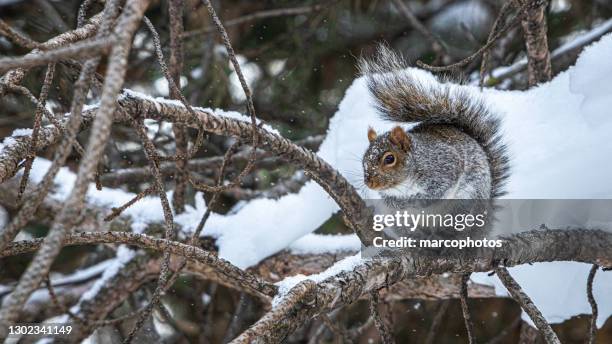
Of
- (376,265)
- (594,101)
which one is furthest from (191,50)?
(376,265)

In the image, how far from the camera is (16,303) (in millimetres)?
427

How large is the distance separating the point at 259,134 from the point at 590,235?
2.34 ft

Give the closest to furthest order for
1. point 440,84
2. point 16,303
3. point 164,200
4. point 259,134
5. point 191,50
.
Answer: point 16,303 < point 164,200 < point 259,134 < point 440,84 < point 191,50

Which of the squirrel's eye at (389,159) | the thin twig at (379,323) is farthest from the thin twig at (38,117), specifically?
the squirrel's eye at (389,159)

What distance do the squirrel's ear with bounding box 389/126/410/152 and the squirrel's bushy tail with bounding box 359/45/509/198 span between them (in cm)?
7

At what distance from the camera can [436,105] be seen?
1.54m

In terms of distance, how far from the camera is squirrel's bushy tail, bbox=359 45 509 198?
152 cm

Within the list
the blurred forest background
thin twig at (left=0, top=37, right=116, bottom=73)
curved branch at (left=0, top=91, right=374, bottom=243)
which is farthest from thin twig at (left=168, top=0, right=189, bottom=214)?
thin twig at (left=0, top=37, right=116, bottom=73)

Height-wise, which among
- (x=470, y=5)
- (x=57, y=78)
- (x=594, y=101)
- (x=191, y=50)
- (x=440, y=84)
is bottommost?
(x=594, y=101)

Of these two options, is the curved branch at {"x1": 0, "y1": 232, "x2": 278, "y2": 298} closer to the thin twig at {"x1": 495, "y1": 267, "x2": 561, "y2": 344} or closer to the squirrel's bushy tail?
the thin twig at {"x1": 495, "y1": 267, "x2": 561, "y2": 344}

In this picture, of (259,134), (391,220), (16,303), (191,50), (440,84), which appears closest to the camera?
(16,303)

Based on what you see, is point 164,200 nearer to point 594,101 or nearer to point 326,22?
point 594,101

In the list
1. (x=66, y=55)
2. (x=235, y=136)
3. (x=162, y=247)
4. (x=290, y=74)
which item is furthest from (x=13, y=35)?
(x=290, y=74)

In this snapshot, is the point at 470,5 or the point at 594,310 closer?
the point at 594,310
